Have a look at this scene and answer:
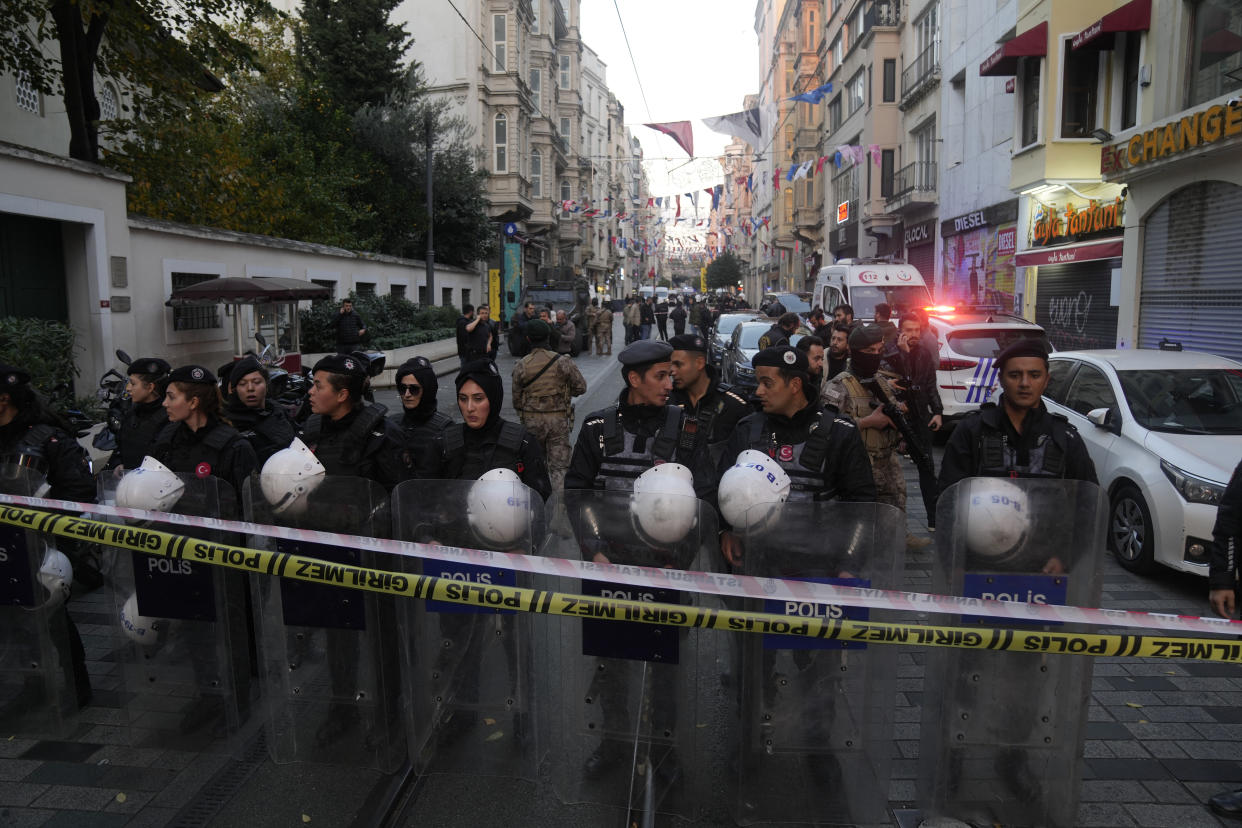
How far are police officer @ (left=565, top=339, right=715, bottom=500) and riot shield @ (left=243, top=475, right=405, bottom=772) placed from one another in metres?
0.92

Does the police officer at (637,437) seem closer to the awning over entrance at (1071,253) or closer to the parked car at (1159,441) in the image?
the parked car at (1159,441)

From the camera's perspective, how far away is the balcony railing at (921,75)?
26141 mm

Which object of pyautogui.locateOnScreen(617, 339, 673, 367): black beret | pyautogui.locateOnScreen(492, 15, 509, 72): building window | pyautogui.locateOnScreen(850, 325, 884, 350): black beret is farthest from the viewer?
pyautogui.locateOnScreen(492, 15, 509, 72): building window

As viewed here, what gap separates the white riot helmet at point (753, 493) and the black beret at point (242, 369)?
146 inches

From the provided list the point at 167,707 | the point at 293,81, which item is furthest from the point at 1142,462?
the point at 293,81

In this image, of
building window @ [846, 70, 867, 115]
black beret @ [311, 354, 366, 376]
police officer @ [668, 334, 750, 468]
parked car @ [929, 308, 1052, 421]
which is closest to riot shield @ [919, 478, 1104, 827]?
A: police officer @ [668, 334, 750, 468]

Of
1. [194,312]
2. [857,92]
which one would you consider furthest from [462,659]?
[857,92]

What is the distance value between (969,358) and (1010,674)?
28.9 feet

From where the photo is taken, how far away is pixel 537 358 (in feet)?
24.8

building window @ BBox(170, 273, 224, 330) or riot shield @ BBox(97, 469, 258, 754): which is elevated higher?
building window @ BBox(170, 273, 224, 330)

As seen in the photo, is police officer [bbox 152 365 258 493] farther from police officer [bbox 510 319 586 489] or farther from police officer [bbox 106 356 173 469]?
police officer [bbox 510 319 586 489]

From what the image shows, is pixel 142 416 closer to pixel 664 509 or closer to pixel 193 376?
pixel 193 376

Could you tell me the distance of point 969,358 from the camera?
1132 cm

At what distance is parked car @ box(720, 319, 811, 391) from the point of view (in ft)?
46.7
